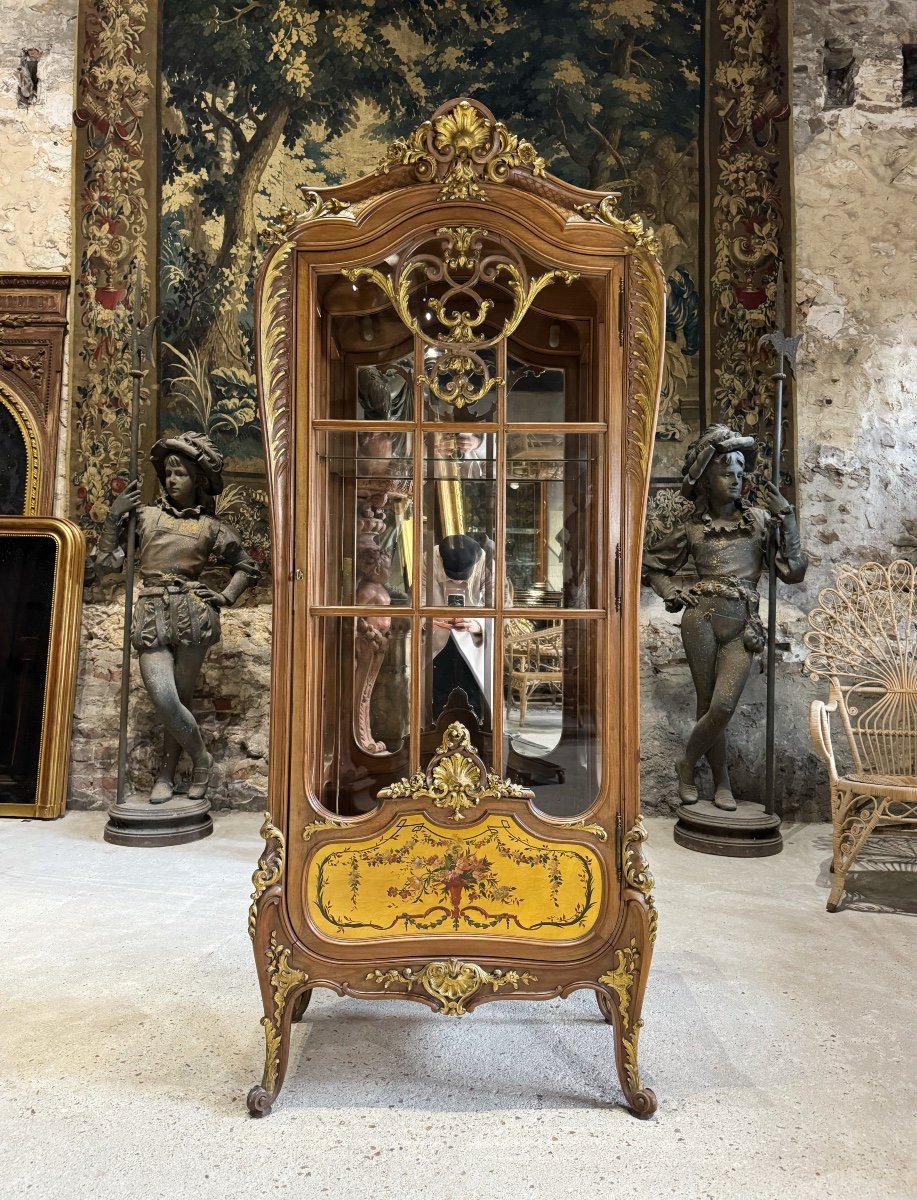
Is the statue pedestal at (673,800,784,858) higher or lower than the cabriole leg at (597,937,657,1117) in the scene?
lower

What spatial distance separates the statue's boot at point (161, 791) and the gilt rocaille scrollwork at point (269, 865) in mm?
2467

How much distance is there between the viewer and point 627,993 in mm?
1724

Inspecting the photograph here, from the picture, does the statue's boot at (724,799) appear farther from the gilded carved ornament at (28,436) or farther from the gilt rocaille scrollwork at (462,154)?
the gilded carved ornament at (28,436)

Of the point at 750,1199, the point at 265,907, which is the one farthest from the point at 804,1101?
the point at 265,907

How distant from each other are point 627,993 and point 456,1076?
47 centimetres

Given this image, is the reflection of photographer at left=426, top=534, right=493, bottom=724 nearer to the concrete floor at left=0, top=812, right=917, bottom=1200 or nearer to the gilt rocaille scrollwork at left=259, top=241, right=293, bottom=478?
the gilt rocaille scrollwork at left=259, top=241, right=293, bottom=478

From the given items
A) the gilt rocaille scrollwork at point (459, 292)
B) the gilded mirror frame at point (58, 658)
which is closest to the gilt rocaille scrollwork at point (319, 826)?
the gilt rocaille scrollwork at point (459, 292)

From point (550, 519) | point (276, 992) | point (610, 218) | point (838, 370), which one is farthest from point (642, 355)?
point (838, 370)

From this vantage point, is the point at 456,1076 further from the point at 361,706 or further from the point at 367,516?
the point at 367,516

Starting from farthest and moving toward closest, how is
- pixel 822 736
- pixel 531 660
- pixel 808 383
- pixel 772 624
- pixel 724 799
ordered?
pixel 808 383
pixel 724 799
pixel 772 624
pixel 822 736
pixel 531 660

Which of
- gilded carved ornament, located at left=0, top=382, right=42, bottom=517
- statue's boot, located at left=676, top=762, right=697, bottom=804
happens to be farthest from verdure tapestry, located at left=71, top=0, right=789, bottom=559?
statue's boot, located at left=676, top=762, right=697, bottom=804

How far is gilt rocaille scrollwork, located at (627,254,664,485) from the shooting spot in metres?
1.75

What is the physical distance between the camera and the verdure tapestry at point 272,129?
4.35 meters

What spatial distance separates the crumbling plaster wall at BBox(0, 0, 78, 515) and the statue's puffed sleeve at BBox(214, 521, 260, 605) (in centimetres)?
101
